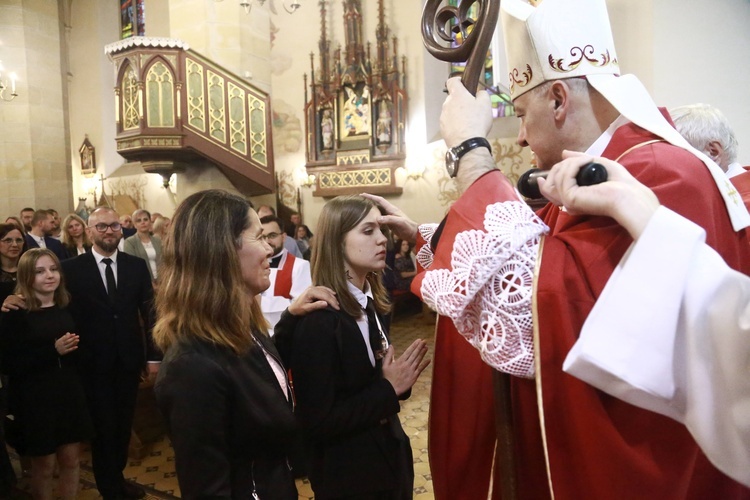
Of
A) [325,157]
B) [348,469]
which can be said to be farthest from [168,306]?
[325,157]

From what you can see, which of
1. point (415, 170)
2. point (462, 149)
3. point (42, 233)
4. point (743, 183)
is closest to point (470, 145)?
point (462, 149)

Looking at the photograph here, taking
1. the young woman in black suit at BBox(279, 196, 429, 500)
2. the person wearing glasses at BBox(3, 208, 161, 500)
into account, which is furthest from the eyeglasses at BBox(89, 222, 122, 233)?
the young woman in black suit at BBox(279, 196, 429, 500)

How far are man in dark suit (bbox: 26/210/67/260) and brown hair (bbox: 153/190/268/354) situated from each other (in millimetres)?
5299

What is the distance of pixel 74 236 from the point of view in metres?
5.90

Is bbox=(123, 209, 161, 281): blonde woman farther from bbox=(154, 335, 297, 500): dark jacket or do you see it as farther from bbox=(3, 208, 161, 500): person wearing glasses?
bbox=(154, 335, 297, 500): dark jacket

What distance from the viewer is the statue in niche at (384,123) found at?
419 inches

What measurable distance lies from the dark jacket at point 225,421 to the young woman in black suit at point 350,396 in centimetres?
23

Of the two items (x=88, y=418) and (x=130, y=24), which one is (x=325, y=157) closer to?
(x=130, y=24)

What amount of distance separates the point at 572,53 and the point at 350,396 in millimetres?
1283

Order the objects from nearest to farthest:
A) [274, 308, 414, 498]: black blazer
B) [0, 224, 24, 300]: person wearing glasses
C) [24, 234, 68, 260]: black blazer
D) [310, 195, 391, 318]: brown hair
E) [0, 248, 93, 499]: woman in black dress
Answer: [274, 308, 414, 498]: black blazer
[310, 195, 391, 318]: brown hair
[0, 248, 93, 499]: woman in black dress
[0, 224, 24, 300]: person wearing glasses
[24, 234, 68, 260]: black blazer

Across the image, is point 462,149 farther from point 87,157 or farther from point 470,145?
point 87,157

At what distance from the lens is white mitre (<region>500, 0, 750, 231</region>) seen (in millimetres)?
1183

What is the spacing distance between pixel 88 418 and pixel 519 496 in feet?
9.89

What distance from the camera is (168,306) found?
5.24ft
